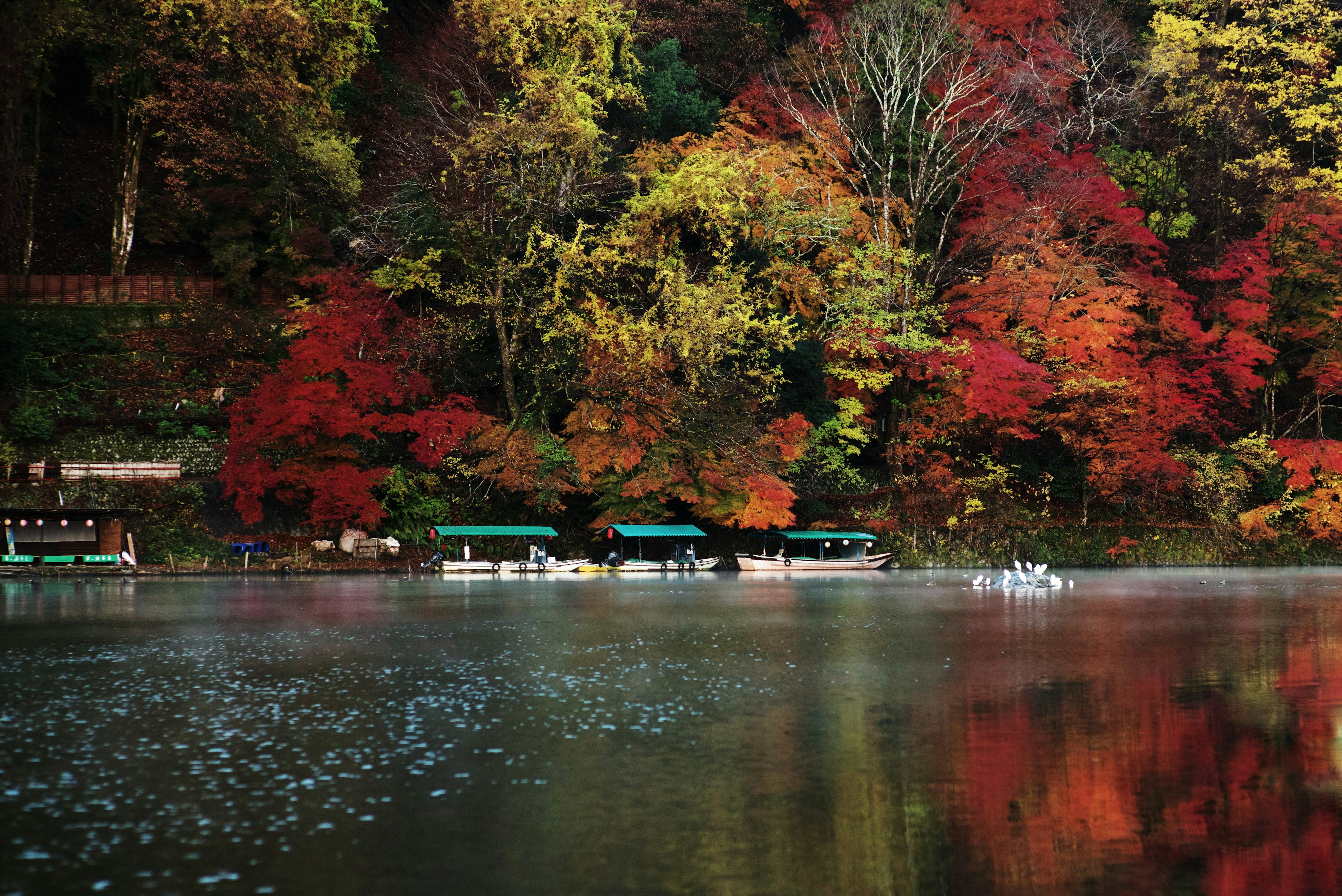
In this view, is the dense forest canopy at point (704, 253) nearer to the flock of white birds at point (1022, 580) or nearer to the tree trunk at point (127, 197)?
the tree trunk at point (127, 197)

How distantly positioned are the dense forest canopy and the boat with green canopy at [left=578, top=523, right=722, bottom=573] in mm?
1026

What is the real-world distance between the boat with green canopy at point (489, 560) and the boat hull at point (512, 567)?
1cm

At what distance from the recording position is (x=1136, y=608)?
28500 mm

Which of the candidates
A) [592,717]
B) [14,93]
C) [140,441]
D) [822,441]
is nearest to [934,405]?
[822,441]

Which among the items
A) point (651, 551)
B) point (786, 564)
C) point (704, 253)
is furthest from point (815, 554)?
point (704, 253)

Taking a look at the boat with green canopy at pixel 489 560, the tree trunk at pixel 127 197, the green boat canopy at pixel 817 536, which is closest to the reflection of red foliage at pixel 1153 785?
the boat with green canopy at pixel 489 560

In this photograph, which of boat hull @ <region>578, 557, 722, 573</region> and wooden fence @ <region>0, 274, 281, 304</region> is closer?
boat hull @ <region>578, 557, 722, 573</region>

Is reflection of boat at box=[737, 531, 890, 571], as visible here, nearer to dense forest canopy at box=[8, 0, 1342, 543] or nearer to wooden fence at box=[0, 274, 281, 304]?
dense forest canopy at box=[8, 0, 1342, 543]

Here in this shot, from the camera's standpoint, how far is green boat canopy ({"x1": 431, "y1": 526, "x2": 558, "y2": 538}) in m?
39.4

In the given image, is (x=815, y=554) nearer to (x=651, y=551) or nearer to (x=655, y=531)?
(x=651, y=551)

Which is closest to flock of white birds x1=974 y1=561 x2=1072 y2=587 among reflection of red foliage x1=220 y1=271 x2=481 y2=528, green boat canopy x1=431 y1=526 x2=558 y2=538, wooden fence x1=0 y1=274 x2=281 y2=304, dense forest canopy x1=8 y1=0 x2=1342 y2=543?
dense forest canopy x1=8 y1=0 x2=1342 y2=543

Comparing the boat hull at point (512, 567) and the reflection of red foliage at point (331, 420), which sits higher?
the reflection of red foliage at point (331, 420)

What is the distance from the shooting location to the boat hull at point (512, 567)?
40.5 metres

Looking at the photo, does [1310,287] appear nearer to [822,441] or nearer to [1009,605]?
A: [822,441]
